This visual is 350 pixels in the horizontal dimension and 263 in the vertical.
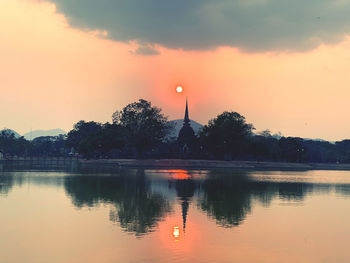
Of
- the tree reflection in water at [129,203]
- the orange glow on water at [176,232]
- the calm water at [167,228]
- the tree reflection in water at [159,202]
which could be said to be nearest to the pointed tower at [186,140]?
the tree reflection in water at [159,202]

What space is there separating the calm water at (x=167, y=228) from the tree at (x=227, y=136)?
88.9 m

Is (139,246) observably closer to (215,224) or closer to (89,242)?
(89,242)

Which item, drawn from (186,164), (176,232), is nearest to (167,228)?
(176,232)

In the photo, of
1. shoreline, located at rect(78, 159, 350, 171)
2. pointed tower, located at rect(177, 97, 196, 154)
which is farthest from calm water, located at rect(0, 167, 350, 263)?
pointed tower, located at rect(177, 97, 196, 154)

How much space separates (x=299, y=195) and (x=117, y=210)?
2438 centimetres

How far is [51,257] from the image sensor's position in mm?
18641

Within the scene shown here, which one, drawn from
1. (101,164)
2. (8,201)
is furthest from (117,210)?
(101,164)

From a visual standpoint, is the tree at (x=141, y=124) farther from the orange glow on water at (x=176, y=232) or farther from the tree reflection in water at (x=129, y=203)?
the orange glow on water at (x=176, y=232)

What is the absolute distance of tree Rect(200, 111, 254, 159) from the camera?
436 ft

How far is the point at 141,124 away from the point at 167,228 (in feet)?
335

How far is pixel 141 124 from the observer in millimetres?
126688

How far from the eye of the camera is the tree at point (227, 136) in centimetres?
13275

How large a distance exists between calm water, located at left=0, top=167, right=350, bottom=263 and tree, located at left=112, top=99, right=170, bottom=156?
81.0 meters

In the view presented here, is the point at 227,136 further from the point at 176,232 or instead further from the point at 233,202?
the point at 176,232
